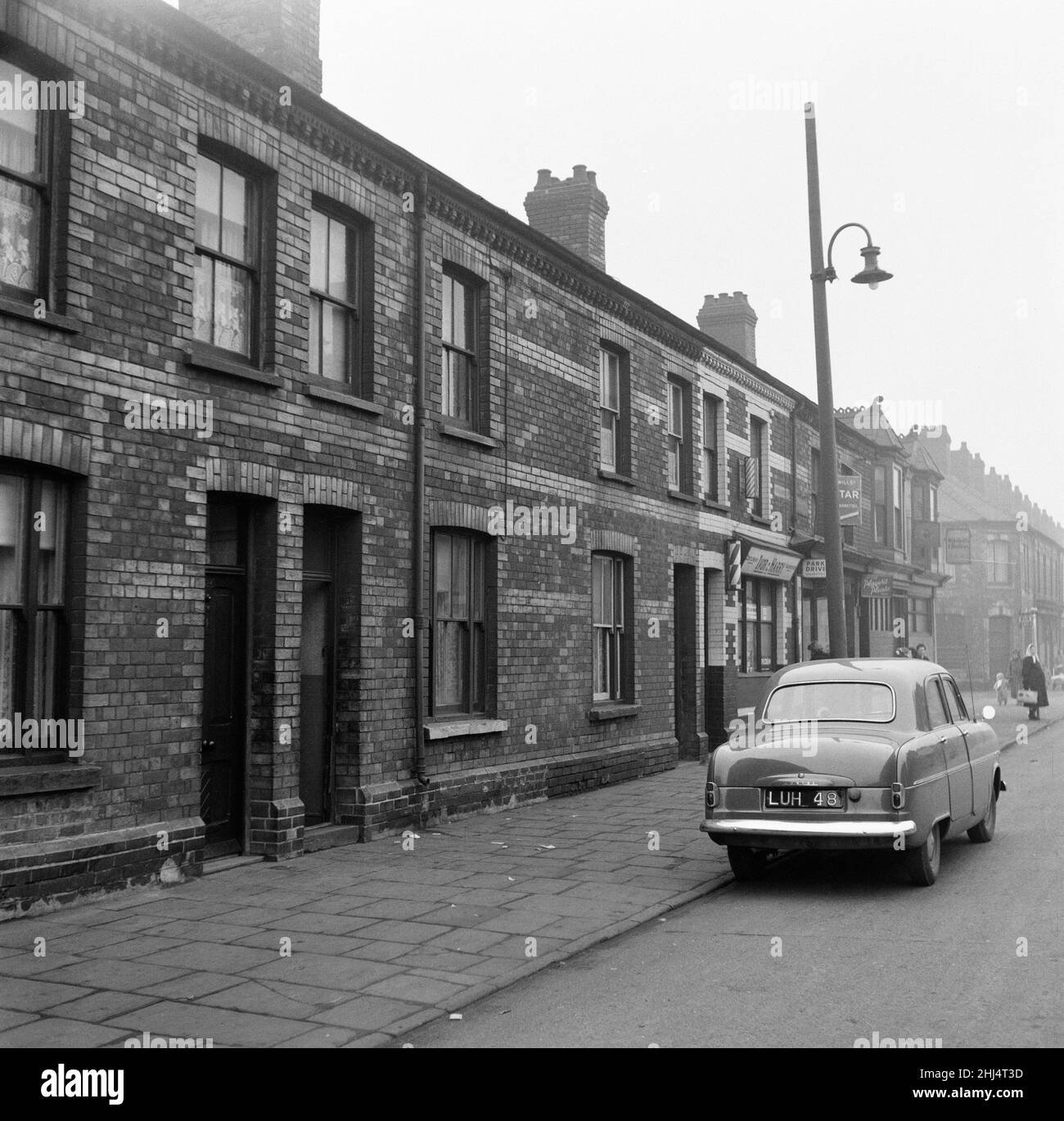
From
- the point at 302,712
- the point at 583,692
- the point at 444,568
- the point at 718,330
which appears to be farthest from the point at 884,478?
the point at 302,712

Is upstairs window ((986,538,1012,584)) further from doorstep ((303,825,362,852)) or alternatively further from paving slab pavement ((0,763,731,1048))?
doorstep ((303,825,362,852))

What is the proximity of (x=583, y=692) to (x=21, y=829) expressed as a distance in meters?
8.79

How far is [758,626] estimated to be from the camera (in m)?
22.8

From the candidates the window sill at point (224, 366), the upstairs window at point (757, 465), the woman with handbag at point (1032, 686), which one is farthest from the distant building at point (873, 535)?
the window sill at point (224, 366)

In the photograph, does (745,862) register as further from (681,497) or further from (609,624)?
(681,497)

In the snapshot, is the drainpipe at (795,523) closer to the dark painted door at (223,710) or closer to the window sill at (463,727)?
the window sill at (463,727)

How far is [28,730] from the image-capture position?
8.29 metres

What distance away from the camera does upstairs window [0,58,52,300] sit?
8.30m

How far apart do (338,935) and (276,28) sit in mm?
8825

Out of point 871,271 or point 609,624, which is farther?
point 609,624

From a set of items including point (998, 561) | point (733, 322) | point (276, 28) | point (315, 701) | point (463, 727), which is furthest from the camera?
point (998, 561)

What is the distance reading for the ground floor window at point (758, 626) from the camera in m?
22.0

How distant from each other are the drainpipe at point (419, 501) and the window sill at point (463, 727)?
0.22 meters

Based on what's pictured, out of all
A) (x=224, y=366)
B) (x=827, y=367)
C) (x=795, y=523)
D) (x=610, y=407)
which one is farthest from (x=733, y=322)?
(x=224, y=366)
